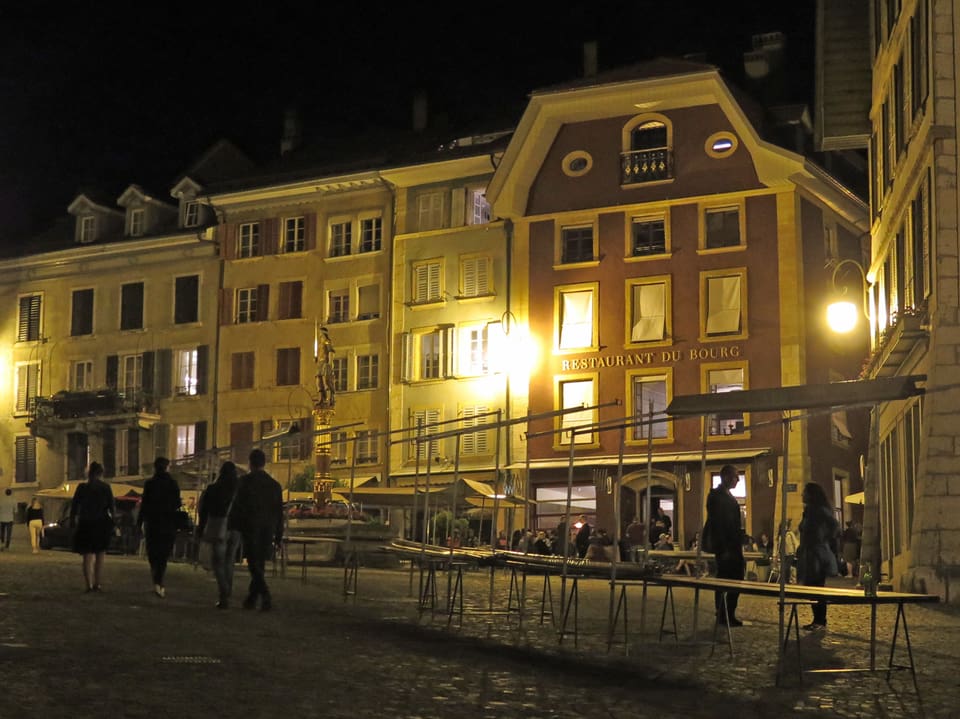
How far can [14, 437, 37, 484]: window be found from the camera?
2458 inches

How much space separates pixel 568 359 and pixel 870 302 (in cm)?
1558

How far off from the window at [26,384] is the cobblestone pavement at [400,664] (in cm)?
4444

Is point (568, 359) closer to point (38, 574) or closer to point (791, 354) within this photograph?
point (791, 354)

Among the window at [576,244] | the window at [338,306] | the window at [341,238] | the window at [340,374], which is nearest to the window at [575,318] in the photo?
the window at [576,244]

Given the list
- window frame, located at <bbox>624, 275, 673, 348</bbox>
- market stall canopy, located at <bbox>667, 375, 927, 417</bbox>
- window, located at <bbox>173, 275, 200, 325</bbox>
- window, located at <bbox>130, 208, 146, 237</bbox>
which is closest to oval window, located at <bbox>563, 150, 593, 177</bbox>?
window frame, located at <bbox>624, 275, 673, 348</bbox>

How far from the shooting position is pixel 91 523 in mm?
20062

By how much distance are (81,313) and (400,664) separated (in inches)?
2033

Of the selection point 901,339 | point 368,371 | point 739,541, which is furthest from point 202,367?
point 739,541

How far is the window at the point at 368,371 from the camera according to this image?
5539cm

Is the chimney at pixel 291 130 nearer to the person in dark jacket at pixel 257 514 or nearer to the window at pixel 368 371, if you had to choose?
the window at pixel 368 371

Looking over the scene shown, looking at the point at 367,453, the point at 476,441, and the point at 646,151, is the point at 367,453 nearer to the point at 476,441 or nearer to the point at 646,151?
the point at 476,441

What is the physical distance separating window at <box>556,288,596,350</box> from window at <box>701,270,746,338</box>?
3577mm

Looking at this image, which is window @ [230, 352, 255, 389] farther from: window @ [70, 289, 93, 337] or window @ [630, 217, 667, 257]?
window @ [630, 217, 667, 257]

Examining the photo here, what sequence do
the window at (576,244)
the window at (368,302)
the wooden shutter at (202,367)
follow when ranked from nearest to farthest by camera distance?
the window at (576,244), the window at (368,302), the wooden shutter at (202,367)
